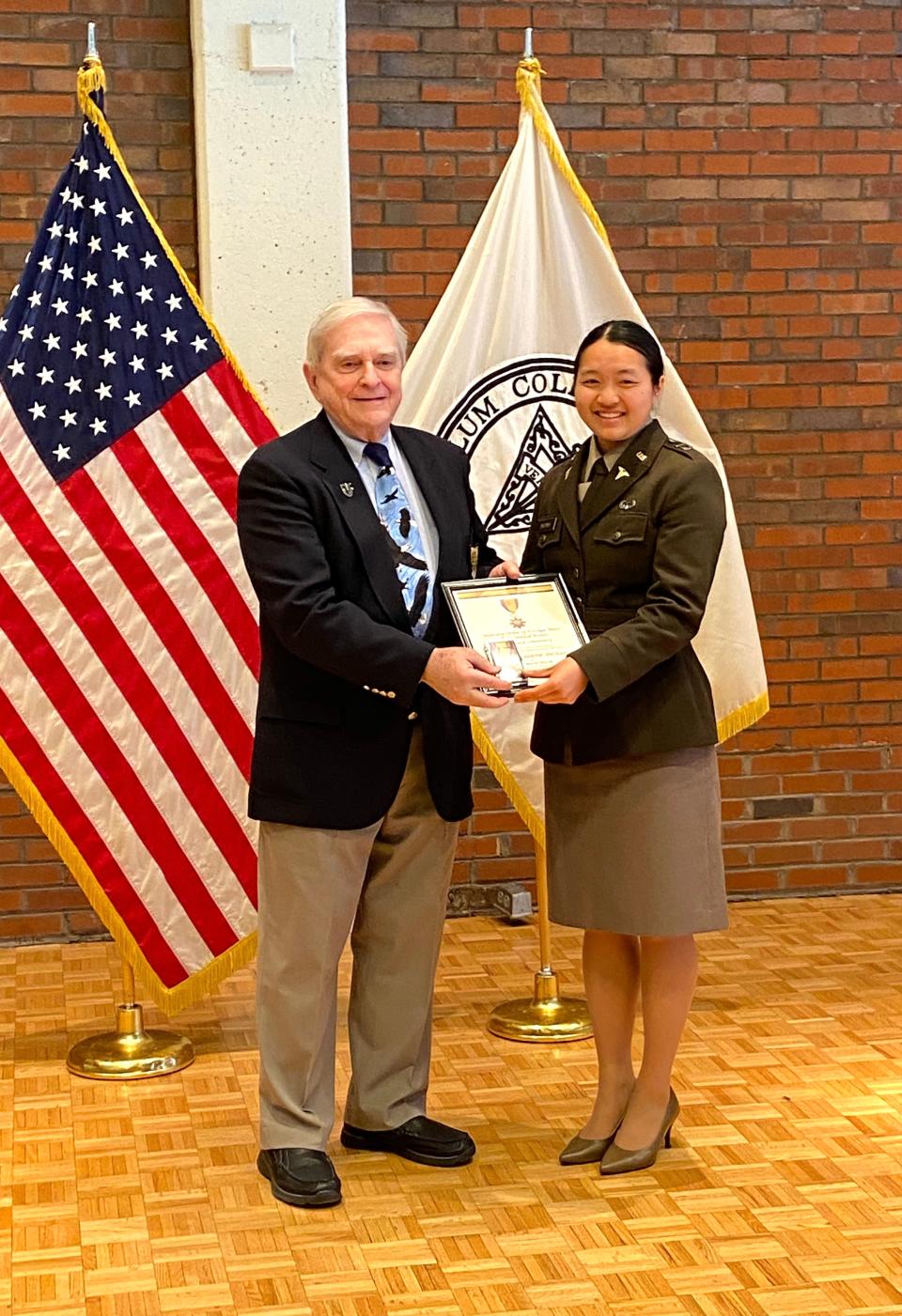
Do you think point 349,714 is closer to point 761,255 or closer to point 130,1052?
point 130,1052

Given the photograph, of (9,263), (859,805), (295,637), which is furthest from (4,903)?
(859,805)

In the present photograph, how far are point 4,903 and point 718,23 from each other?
128 inches

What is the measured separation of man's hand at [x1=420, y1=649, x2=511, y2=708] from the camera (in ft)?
8.78

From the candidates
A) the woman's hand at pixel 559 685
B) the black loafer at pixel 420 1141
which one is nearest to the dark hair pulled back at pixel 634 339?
the woman's hand at pixel 559 685

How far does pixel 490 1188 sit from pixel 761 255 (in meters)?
2.99

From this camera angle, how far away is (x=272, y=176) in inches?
175

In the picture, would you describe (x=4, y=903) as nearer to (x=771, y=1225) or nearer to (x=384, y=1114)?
(x=384, y=1114)

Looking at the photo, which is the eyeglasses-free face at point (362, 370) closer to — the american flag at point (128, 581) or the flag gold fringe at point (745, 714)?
the american flag at point (128, 581)

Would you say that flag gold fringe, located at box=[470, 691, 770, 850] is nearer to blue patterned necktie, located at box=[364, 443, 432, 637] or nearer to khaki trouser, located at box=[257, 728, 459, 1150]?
khaki trouser, located at box=[257, 728, 459, 1150]

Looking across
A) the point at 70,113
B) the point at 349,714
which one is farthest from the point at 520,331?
the point at 70,113

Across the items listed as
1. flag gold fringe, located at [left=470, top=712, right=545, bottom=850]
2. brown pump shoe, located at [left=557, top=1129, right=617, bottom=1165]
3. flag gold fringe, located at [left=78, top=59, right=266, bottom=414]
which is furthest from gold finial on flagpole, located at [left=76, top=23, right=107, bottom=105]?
brown pump shoe, located at [left=557, top=1129, right=617, bottom=1165]

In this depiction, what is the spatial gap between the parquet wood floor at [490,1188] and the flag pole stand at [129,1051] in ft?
0.16

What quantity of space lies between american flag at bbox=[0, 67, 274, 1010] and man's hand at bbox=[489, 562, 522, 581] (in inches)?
34.7

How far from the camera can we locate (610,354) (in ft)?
9.28
